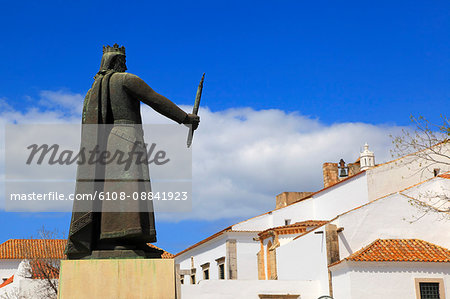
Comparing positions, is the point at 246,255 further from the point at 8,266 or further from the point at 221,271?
the point at 8,266

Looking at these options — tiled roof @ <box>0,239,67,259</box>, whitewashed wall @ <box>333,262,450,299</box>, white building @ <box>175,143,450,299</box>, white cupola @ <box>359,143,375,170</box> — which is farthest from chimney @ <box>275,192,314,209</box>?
whitewashed wall @ <box>333,262,450,299</box>

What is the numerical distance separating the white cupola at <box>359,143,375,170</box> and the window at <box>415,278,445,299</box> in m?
15.5

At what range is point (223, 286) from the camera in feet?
73.5

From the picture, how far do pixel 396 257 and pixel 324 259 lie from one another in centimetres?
270

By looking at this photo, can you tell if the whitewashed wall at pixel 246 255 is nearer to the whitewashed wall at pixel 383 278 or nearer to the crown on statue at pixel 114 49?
the whitewashed wall at pixel 383 278

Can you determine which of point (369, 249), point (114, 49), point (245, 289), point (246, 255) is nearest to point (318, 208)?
point (246, 255)

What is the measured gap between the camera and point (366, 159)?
35.6 m

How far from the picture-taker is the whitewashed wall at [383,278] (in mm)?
19891

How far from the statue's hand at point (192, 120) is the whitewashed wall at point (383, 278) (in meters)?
14.8

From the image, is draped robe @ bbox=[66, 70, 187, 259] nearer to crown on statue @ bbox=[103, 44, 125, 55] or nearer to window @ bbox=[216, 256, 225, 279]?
crown on statue @ bbox=[103, 44, 125, 55]

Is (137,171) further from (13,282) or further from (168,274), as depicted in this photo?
(13,282)

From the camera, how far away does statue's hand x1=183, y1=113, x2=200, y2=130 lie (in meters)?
6.48

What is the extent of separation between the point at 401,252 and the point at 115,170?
16.7 meters

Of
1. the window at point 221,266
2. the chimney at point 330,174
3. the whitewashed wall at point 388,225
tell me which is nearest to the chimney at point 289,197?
the chimney at point 330,174
